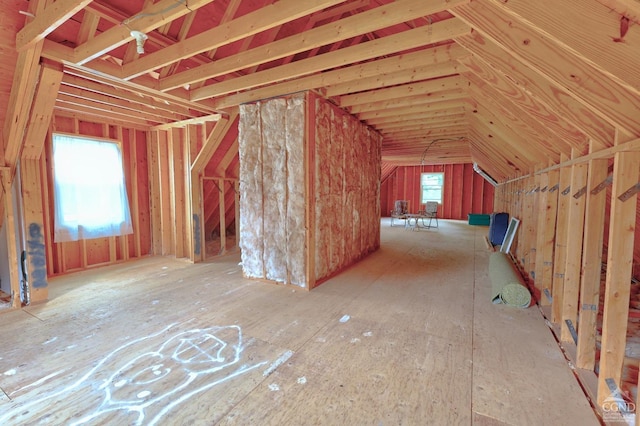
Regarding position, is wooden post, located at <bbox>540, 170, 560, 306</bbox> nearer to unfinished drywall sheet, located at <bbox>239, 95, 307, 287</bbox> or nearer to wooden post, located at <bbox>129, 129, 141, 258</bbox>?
unfinished drywall sheet, located at <bbox>239, 95, 307, 287</bbox>

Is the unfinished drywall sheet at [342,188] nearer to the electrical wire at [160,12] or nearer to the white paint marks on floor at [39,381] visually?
the electrical wire at [160,12]

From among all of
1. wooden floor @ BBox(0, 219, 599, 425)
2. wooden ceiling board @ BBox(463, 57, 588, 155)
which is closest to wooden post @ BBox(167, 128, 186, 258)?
wooden floor @ BBox(0, 219, 599, 425)

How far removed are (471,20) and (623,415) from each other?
2.28 m

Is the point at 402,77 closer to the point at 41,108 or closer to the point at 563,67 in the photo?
the point at 563,67

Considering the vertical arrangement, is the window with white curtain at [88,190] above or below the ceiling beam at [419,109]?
below

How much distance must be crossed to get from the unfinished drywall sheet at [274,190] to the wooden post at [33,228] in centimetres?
218

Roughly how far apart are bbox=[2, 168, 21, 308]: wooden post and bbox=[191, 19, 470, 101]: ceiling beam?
2.22m

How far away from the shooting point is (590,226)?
5.84 feet

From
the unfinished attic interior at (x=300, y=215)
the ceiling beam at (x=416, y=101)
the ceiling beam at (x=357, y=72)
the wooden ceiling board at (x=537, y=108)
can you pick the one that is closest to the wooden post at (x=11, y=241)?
the unfinished attic interior at (x=300, y=215)

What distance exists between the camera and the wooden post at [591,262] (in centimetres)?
175

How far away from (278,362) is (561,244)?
2616 mm

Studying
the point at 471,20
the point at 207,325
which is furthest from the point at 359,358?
the point at 471,20

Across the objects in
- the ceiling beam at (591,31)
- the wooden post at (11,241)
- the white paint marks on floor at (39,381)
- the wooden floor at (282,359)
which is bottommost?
the wooden floor at (282,359)

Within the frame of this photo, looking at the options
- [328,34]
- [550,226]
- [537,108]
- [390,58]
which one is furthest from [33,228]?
[550,226]
